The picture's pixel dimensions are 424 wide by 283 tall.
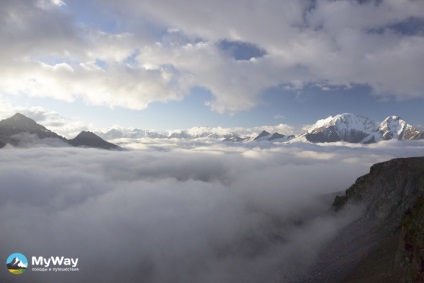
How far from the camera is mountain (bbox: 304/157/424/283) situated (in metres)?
53.6

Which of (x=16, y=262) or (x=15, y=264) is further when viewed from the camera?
(x=16, y=262)

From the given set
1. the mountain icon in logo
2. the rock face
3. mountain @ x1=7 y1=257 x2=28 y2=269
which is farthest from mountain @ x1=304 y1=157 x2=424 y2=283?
mountain @ x1=7 y1=257 x2=28 y2=269

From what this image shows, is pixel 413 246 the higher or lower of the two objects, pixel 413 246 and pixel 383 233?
the higher

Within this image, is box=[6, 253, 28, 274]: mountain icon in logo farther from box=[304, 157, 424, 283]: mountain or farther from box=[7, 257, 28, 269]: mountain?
box=[304, 157, 424, 283]: mountain

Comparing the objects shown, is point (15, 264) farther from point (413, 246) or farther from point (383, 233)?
point (413, 246)

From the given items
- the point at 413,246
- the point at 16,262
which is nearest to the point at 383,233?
the point at 413,246

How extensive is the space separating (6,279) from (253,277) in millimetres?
163555

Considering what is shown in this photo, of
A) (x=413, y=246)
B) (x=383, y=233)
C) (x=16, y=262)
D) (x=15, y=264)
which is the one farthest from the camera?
(x=16, y=262)

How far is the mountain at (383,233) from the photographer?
5359cm

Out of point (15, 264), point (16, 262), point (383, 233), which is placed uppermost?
point (383, 233)

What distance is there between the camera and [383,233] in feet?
336

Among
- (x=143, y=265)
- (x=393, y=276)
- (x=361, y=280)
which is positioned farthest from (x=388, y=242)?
(x=143, y=265)

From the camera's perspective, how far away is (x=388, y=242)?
89750 mm

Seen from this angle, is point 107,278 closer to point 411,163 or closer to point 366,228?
point 366,228
